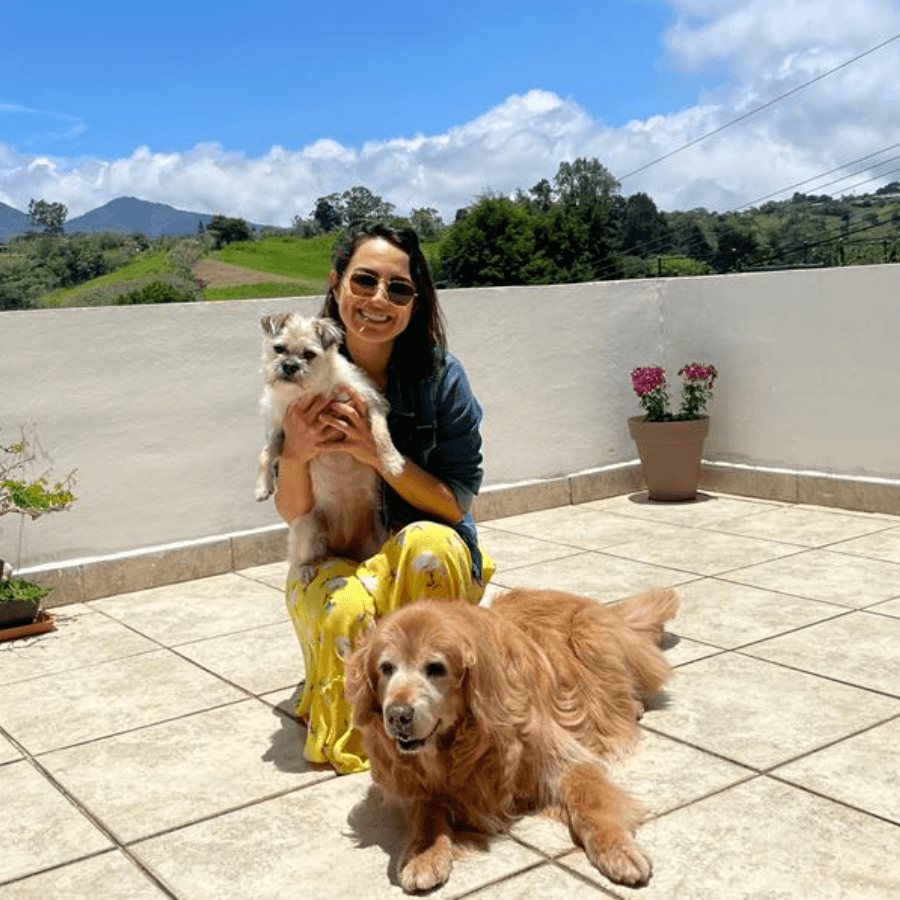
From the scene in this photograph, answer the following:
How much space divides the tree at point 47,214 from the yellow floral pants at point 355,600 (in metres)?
114

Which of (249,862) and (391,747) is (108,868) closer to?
(249,862)

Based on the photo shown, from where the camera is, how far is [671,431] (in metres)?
6.89

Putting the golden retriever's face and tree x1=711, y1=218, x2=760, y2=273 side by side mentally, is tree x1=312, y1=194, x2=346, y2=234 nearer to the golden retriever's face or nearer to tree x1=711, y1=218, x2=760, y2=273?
tree x1=711, y1=218, x2=760, y2=273

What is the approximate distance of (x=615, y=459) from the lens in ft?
24.4

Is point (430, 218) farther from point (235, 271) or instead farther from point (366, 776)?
point (366, 776)

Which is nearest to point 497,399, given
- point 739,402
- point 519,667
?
point 739,402

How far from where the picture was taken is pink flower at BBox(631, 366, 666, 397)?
7102 millimetres

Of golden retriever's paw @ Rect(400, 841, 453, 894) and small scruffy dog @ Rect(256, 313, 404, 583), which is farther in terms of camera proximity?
small scruffy dog @ Rect(256, 313, 404, 583)

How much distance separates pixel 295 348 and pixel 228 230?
66584 mm

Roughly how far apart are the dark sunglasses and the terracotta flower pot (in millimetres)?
4024

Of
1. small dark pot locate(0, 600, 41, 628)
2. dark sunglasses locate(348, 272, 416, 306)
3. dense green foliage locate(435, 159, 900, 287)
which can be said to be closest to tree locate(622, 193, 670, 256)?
dense green foliage locate(435, 159, 900, 287)

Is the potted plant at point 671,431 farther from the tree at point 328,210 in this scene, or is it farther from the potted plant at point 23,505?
the tree at point 328,210

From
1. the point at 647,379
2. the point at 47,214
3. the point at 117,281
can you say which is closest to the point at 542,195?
the point at 117,281

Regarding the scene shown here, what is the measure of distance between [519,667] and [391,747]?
37 centimetres
